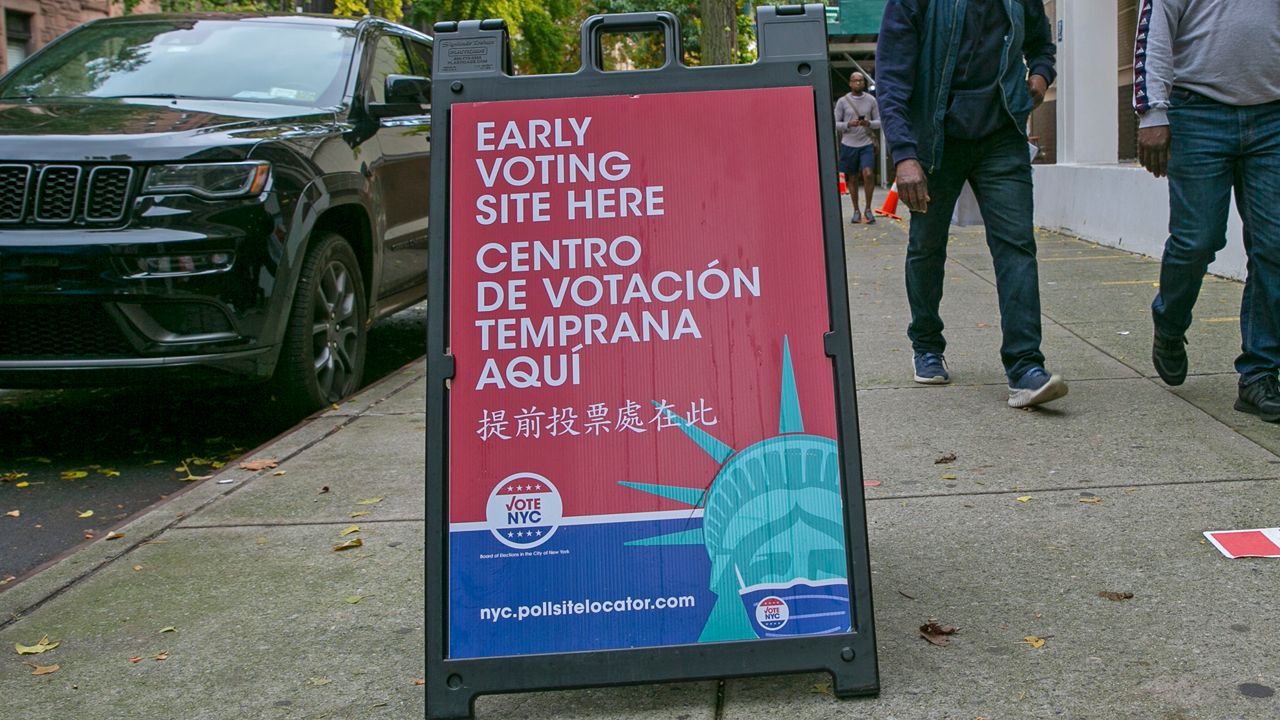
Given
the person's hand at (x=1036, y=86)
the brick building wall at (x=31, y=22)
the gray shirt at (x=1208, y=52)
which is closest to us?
the gray shirt at (x=1208, y=52)

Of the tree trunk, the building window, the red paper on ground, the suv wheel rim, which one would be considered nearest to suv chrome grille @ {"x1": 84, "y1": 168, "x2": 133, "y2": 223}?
the suv wheel rim

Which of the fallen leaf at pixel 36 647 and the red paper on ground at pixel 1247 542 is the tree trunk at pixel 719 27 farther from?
the fallen leaf at pixel 36 647

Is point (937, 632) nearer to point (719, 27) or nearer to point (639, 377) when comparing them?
point (639, 377)

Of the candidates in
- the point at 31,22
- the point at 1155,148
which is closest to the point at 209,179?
the point at 1155,148

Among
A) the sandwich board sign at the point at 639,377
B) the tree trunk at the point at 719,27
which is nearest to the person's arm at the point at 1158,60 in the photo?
the sandwich board sign at the point at 639,377

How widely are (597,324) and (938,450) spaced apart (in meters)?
2.34

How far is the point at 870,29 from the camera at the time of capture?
28.5m

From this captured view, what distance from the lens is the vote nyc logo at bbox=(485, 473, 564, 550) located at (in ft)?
9.61

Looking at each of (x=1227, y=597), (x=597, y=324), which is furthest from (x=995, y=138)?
(x=597, y=324)

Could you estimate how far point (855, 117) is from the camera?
16.5 metres

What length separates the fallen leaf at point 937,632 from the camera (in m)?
3.22

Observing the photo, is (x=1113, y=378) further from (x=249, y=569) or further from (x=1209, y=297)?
(x=249, y=569)

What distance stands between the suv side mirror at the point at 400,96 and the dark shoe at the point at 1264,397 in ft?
13.3

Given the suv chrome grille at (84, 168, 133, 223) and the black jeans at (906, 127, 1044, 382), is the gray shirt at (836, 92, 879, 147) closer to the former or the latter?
the black jeans at (906, 127, 1044, 382)
